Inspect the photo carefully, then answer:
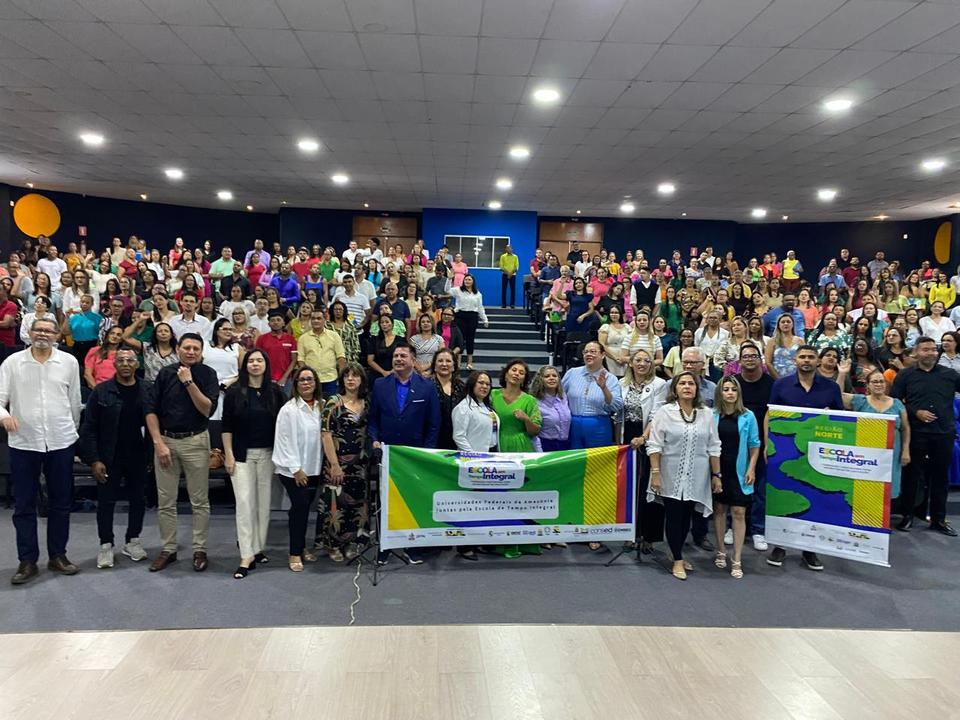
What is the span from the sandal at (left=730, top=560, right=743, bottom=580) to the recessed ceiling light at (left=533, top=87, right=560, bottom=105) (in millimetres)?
5551

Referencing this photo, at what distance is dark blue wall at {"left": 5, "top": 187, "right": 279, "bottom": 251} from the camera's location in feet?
58.8

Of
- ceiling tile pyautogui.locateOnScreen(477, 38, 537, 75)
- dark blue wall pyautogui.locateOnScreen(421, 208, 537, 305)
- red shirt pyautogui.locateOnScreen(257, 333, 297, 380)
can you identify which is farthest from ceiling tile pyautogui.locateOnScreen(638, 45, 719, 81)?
dark blue wall pyautogui.locateOnScreen(421, 208, 537, 305)

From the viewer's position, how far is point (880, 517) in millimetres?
4590

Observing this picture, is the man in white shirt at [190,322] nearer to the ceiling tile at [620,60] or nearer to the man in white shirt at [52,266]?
the ceiling tile at [620,60]

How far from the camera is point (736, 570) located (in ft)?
14.9

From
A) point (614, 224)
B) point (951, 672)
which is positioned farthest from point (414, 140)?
point (614, 224)

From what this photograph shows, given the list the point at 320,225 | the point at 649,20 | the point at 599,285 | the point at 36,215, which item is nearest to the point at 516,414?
the point at 649,20

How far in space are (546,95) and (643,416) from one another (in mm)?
4525

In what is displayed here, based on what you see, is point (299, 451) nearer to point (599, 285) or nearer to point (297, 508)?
point (297, 508)

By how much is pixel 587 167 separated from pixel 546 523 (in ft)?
28.7

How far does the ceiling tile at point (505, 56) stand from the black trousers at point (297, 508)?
4457 millimetres

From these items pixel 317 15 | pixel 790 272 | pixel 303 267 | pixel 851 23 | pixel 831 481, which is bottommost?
pixel 831 481

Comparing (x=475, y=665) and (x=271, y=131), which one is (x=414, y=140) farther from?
(x=475, y=665)

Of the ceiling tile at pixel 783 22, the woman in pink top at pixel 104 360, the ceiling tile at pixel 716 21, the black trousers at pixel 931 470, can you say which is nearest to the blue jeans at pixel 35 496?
the woman in pink top at pixel 104 360
